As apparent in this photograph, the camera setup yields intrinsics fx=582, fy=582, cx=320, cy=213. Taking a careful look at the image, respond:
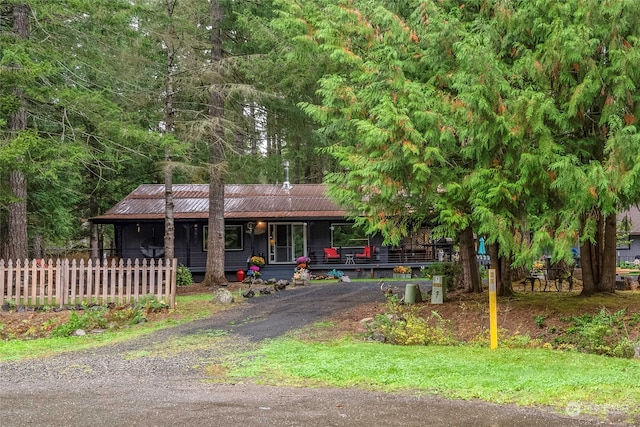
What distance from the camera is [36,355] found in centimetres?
877

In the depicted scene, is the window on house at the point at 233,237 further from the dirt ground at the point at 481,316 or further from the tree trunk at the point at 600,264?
the tree trunk at the point at 600,264

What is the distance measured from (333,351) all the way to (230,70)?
12.4 m

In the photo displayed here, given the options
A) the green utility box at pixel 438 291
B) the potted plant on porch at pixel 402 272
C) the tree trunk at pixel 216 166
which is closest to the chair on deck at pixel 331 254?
the potted plant on porch at pixel 402 272

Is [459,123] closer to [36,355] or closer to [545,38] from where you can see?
[545,38]

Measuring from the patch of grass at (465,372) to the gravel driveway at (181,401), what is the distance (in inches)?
15.7

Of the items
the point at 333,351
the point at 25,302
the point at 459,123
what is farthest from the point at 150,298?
the point at 459,123

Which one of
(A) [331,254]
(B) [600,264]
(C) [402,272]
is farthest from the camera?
(A) [331,254]

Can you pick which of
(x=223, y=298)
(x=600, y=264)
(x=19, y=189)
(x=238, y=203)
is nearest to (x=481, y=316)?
(x=600, y=264)

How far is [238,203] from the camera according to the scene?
27172 mm

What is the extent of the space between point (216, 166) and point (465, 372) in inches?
521

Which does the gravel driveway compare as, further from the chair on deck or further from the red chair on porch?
the red chair on porch

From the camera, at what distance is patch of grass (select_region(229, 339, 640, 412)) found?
227 inches

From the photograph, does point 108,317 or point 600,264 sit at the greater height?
point 600,264

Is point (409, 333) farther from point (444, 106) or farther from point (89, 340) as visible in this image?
point (89, 340)
